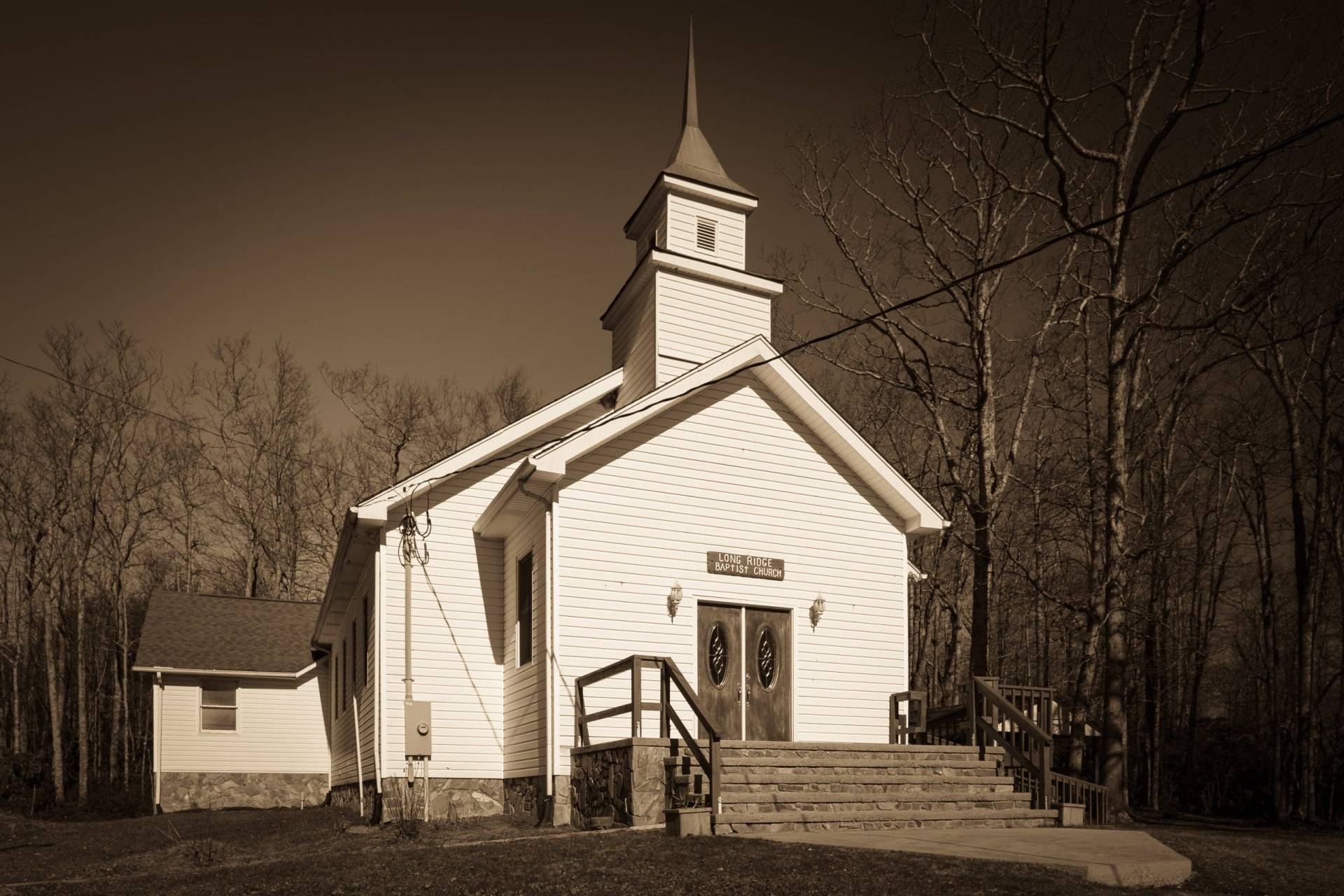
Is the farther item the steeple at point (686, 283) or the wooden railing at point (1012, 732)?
the steeple at point (686, 283)

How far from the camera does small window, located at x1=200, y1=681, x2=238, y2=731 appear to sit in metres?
24.9

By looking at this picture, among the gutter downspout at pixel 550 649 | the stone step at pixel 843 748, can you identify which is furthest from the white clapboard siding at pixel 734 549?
the stone step at pixel 843 748

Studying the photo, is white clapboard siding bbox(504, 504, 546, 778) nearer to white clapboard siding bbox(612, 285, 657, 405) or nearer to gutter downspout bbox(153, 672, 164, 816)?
white clapboard siding bbox(612, 285, 657, 405)

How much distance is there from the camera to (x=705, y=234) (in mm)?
19344

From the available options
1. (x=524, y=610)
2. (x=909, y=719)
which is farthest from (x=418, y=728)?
(x=909, y=719)

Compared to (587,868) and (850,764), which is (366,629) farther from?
(587,868)

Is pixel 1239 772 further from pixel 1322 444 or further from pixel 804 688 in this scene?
pixel 804 688

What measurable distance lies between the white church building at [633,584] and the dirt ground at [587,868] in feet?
7.52

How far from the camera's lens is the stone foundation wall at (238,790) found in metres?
24.1

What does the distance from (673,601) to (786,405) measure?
11.0 ft

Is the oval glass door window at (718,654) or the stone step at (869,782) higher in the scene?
the oval glass door window at (718,654)

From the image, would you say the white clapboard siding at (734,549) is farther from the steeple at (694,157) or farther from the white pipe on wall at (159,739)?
the white pipe on wall at (159,739)

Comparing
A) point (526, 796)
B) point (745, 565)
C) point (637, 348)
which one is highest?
point (637, 348)

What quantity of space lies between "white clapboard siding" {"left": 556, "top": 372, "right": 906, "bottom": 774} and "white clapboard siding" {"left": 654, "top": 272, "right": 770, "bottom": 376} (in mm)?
2340
